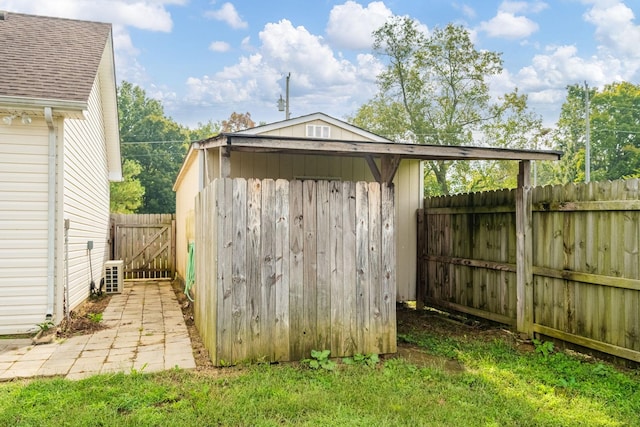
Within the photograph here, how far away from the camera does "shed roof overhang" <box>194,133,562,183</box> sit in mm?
3910

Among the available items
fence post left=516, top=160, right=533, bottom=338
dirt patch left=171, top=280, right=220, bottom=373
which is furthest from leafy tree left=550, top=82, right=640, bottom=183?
dirt patch left=171, top=280, right=220, bottom=373

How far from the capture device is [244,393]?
3.21 meters

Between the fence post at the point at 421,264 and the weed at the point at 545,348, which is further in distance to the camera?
the fence post at the point at 421,264

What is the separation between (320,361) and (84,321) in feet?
11.5

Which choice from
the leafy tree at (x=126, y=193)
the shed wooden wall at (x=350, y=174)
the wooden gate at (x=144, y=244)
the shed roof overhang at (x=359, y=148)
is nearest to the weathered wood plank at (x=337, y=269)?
the shed roof overhang at (x=359, y=148)

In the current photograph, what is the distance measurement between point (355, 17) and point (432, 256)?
15878mm

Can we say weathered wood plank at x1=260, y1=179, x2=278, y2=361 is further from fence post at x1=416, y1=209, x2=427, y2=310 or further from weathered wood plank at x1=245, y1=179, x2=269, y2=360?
fence post at x1=416, y1=209, x2=427, y2=310

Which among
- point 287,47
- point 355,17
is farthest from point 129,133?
point 355,17

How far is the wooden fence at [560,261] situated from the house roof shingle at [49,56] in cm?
514

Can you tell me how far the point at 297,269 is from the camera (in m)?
4.04

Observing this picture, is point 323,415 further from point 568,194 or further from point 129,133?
point 129,133

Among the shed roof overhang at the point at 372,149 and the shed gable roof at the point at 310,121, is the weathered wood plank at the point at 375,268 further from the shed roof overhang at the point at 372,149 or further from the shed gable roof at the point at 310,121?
the shed gable roof at the point at 310,121

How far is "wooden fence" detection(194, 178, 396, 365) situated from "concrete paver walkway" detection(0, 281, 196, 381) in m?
0.51

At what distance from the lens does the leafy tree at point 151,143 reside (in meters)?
26.8
